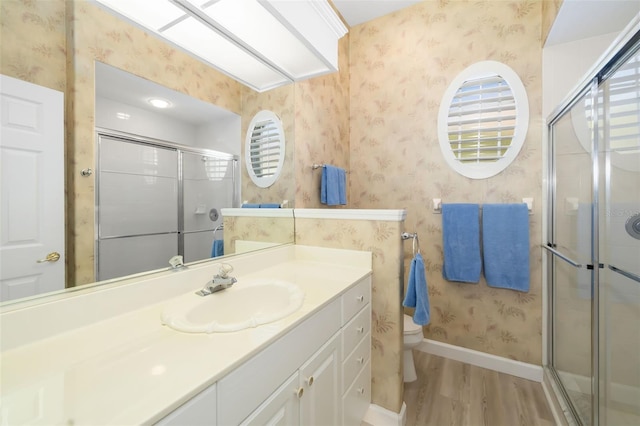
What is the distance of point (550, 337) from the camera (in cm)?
172

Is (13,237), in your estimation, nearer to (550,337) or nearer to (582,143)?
(582,143)

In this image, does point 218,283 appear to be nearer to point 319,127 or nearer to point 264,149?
point 264,149

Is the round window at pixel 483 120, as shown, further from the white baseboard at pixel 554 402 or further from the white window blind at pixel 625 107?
the white baseboard at pixel 554 402

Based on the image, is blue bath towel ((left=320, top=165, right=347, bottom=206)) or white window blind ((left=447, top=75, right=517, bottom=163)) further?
blue bath towel ((left=320, top=165, right=347, bottom=206))

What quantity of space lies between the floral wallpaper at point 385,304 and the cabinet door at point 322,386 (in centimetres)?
40

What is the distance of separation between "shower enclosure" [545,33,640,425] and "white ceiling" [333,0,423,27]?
1.50 metres

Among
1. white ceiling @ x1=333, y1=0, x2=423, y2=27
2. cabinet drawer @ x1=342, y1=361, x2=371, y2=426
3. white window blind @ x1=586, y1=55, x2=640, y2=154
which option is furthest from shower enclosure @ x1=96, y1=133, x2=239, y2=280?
white ceiling @ x1=333, y1=0, x2=423, y2=27

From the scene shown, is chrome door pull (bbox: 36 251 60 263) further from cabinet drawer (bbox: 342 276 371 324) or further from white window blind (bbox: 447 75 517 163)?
white window blind (bbox: 447 75 517 163)

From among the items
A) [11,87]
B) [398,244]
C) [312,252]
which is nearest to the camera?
[11,87]

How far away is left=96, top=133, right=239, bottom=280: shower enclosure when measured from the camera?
2.75 feet

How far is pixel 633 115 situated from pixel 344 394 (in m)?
1.60

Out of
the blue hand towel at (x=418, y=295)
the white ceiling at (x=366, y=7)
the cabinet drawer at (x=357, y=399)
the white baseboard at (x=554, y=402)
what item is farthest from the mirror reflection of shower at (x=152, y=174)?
the white baseboard at (x=554, y=402)

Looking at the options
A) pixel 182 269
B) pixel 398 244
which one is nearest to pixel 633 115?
pixel 398 244

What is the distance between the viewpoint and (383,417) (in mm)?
1392
